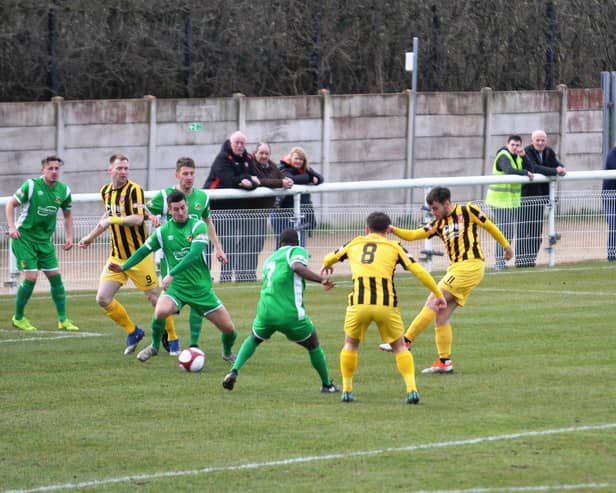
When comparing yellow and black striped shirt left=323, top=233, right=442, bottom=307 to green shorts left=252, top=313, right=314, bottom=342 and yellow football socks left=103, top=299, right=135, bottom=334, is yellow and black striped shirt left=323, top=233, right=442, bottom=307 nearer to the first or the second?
green shorts left=252, top=313, right=314, bottom=342

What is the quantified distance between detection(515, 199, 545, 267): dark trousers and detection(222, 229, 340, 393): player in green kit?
10014mm

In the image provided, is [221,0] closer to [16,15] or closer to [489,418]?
[16,15]

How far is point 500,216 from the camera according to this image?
20641mm

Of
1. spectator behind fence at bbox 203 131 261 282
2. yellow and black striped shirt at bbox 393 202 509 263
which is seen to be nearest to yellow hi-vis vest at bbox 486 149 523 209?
spectator behind fence at bbox 203 131 261 282

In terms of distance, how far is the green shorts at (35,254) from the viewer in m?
15.8

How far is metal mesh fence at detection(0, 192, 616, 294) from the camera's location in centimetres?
1922

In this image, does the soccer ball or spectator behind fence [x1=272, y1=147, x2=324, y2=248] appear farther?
spectator behind fence [x1=272, y1=147, x2=324, y2=248]

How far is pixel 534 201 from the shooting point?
21.0 metres

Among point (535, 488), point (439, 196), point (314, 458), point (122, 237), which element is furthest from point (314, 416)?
point (122, 237)

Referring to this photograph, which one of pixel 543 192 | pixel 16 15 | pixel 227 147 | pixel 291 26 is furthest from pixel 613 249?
pixel 16 15

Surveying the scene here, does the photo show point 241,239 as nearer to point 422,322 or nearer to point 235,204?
point 235,204

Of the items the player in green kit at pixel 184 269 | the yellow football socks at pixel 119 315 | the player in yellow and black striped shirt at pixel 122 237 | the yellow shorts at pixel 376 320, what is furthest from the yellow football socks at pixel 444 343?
the yellow football socks at pixel 119 315

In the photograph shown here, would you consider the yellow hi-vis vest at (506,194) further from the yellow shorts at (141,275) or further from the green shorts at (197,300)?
the green shorts at (197,300)

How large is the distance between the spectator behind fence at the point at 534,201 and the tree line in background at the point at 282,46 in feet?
25.3
